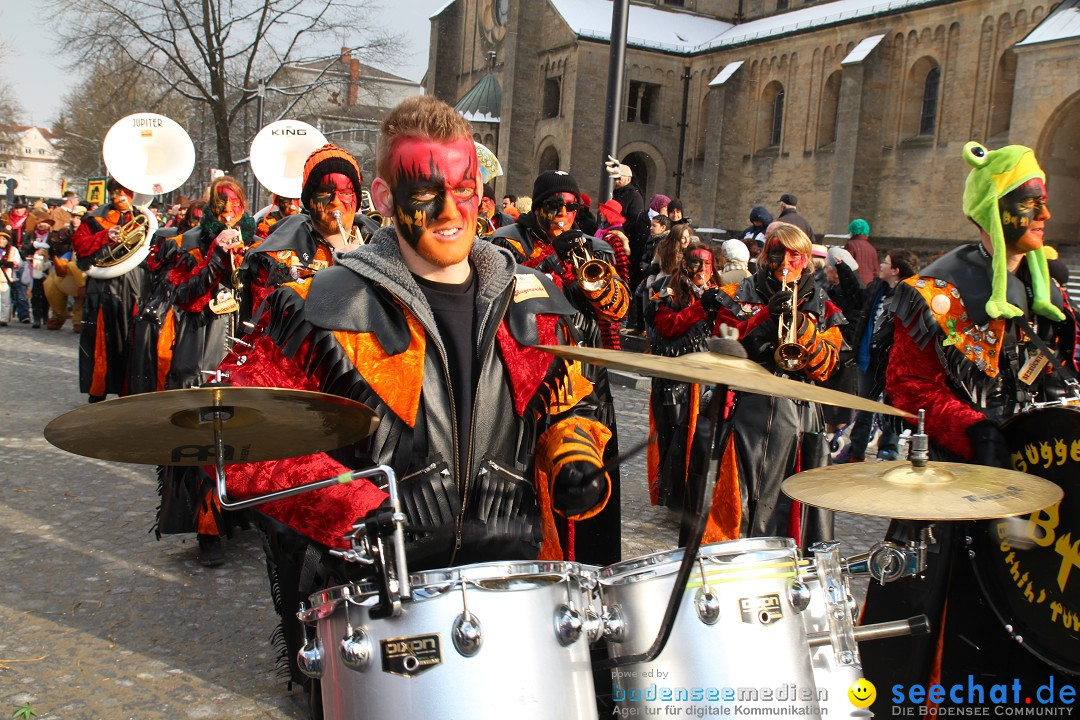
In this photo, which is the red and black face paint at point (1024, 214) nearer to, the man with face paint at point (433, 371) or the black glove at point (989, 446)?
the black glove at point (989, 446)

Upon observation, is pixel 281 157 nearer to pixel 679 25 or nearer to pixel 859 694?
pixel 859 694

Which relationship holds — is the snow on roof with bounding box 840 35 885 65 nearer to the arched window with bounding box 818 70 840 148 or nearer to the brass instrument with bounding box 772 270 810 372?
the arched window with bounding box 818 70 840 148

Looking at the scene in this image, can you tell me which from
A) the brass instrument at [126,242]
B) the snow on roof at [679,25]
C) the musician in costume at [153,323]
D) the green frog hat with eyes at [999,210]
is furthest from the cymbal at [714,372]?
the snow on roof at [679,25]

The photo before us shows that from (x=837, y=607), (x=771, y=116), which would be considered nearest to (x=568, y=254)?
(x=837, y=607)

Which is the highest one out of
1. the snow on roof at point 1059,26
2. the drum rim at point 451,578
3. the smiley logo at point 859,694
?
the snow on roof at point 1059,26

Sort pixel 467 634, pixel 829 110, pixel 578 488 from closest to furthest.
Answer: pixel 467 634, pixel 578 488, pixel 829 110

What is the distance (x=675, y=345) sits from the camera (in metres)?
7.14

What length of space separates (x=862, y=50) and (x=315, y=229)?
29496 millimetres

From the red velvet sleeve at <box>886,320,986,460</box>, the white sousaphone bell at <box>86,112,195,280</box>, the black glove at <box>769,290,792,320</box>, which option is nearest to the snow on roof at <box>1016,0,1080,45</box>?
the white sousaphone bell at <box>86,112,195,280</box>

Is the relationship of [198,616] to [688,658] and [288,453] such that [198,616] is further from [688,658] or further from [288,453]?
[688,658]

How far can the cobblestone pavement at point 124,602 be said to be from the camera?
410 centimetres

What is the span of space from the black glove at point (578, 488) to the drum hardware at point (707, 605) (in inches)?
17.3

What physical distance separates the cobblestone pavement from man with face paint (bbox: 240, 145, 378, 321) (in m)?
1.55

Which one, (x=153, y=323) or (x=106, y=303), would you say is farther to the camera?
(x=106, y=303)
